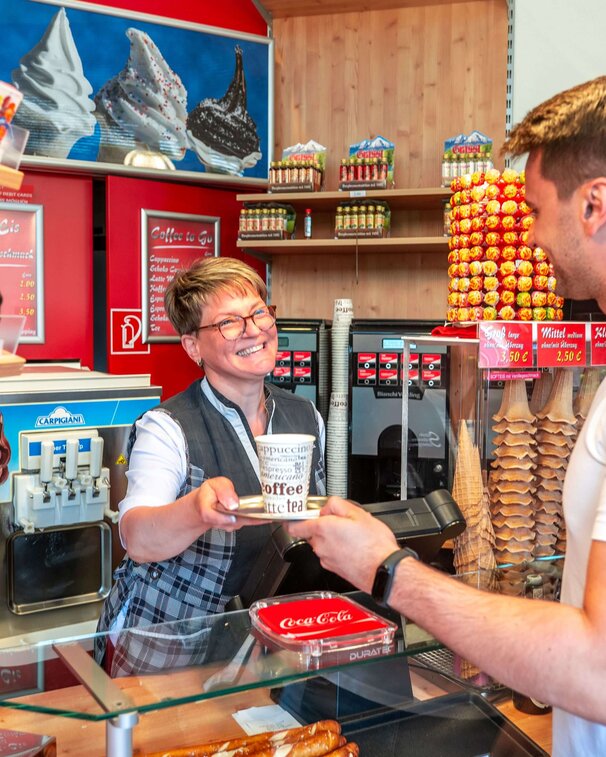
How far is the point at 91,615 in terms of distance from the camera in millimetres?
3217

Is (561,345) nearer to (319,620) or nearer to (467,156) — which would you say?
(319,620)

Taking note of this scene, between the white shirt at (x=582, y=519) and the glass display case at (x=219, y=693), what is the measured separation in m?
0.14

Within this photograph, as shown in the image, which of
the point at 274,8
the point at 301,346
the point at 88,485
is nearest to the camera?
the point at 88,485

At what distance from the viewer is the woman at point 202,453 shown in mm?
1679

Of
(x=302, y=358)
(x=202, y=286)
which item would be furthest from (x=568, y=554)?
(x=302, y=358)

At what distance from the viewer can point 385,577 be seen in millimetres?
1021

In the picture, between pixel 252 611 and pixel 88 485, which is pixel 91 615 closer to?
pixel 88 485

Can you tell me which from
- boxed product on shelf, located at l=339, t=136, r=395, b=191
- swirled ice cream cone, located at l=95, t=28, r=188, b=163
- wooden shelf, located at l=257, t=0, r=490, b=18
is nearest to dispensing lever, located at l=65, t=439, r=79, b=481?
swirled ice cream cone, located at l=95, t=28, r=188, b=163

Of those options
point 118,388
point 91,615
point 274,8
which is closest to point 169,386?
point 118,388

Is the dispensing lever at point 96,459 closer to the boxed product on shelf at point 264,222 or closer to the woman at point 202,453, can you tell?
the woman at point 202,453

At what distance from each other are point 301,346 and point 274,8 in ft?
6.80

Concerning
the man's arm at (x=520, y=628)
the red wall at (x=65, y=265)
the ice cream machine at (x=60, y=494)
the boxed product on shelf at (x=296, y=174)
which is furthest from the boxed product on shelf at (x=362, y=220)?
the man's arm at (x=520, y=628)

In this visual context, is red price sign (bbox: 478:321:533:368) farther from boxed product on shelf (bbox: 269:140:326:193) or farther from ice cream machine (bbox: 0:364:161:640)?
boxed product on shelf (bbox: 269:140:326:193)

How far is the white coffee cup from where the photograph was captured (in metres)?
1.15
